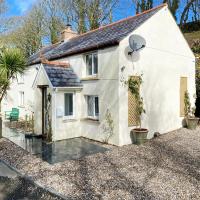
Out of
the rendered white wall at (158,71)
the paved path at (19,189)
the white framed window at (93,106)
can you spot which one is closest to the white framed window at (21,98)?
the white framed window at (93,106)

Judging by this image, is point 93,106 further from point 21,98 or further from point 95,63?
point 21,98

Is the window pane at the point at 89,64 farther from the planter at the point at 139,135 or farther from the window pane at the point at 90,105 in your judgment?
the planter at the point at 139,135

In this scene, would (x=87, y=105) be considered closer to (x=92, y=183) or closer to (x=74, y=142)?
(x=74, y=142)

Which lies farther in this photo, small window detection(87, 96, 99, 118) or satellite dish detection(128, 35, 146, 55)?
small window detection(87, 96, 99, 118)

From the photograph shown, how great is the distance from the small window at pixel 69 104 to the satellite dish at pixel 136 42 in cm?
456

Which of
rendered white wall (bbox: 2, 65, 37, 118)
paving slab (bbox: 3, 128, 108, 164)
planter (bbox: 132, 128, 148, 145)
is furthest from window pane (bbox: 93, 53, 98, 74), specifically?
rendered white wall (bbox: 2, 65, 37, 118)

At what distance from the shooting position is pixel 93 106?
1378cm

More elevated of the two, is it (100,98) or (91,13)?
(91,13)

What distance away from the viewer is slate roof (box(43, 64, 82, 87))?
13.1 meters

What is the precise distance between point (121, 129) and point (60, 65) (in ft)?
19.8

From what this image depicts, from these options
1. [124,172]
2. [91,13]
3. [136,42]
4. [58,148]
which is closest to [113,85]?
[136,42]

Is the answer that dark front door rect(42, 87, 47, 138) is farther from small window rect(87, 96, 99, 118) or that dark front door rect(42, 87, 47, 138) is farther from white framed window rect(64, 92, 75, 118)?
small window rect(87, 96, 99, 118)

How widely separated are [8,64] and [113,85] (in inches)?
227

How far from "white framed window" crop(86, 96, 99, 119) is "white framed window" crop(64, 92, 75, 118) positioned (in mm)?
960
